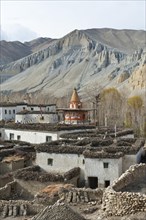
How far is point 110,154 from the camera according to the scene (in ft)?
76.5

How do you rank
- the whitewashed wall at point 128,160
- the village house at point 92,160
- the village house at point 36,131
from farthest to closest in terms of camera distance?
1. the village house at point 36,131
2. the whitewashed wall at point 128,160
3. the village house at point 92,160

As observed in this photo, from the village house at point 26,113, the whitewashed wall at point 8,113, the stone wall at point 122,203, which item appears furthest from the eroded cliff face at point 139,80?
the stone wall at point 122,203

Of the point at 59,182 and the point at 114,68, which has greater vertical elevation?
the point at 114,68

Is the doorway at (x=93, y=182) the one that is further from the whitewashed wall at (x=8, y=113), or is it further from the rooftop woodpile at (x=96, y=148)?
the whitewashed wall at (x=8, y=113)

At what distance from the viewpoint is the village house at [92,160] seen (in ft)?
76.5

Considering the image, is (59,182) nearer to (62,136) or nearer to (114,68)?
(62,136)

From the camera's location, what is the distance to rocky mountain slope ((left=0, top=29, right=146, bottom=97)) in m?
133

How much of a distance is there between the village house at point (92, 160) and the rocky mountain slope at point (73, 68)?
278 ft

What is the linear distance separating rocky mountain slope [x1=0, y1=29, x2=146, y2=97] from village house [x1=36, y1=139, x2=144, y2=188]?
8460 centimetres

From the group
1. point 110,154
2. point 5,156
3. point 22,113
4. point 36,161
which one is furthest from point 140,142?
point 22,113

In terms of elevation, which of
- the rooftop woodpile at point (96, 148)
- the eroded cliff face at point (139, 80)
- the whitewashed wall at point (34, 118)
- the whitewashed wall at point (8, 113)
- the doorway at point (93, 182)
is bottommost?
the doorway at point (93, 182)

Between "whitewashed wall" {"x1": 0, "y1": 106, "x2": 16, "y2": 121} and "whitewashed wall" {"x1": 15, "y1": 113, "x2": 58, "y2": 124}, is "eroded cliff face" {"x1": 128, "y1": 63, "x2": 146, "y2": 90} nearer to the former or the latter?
"whitewashed wall" {"x1": 0, "y1": 106, "x2": 16, "y2": 121}

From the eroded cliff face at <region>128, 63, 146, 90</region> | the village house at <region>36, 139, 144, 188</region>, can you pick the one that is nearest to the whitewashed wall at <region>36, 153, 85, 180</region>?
the village house at <region>36, 139, 144, 188</region>

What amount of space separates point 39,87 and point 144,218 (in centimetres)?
13714
